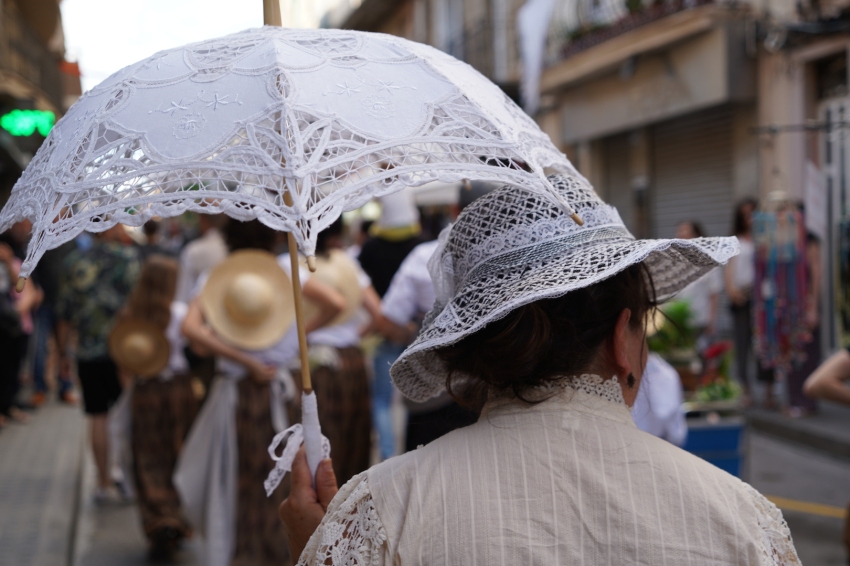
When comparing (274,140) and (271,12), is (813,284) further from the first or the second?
(274,140)

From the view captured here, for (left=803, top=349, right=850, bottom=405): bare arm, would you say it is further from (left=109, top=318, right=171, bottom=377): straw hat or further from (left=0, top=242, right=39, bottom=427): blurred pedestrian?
(left=0, top=242, right=39, bottom=427): blurred pedestrian

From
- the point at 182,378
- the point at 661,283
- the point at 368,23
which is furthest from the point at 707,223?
the point at 368,23

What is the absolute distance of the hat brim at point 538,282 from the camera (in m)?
1.42

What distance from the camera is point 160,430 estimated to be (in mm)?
5449

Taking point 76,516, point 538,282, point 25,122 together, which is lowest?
point 76,516

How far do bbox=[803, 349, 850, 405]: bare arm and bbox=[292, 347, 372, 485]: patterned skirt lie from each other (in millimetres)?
2353

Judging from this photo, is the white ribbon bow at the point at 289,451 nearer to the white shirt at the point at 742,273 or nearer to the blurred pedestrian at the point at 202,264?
the blurred pedestrian at the point at 202,264

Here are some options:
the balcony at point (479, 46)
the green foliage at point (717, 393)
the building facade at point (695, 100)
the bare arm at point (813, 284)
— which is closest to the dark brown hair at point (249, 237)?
the green foliage at point (717, 393)

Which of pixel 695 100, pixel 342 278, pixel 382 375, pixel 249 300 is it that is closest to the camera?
pixel 249 300

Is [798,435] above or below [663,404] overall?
below

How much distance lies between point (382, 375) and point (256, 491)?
2174 millimetres

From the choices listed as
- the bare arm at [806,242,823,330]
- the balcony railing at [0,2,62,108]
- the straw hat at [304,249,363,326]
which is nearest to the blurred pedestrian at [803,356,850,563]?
the straw hat at [304,249,363,326]

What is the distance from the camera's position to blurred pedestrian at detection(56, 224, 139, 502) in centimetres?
641

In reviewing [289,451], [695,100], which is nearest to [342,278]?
[289,451]
